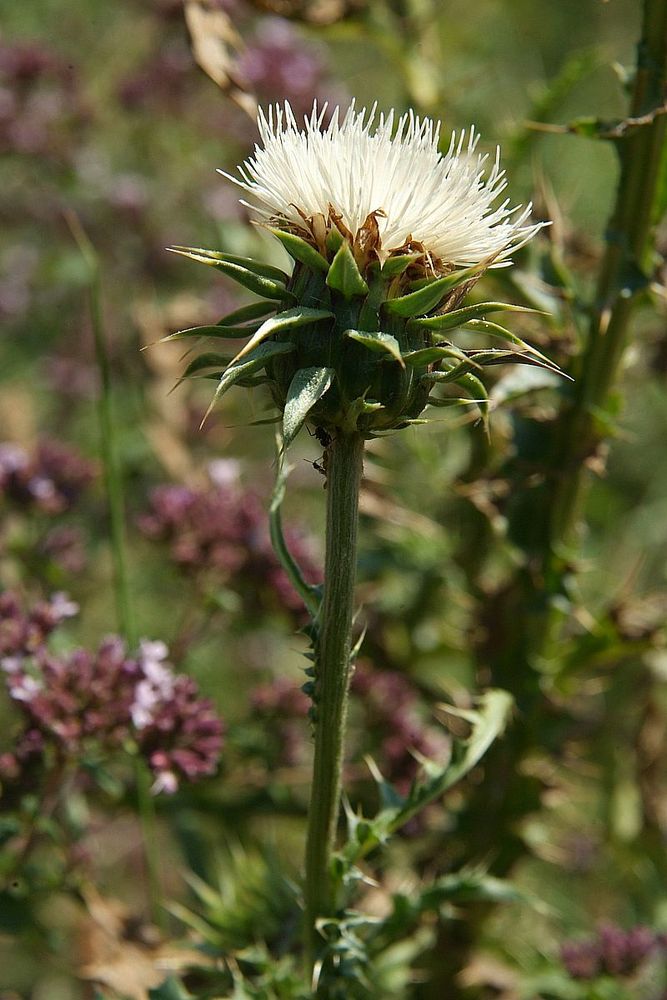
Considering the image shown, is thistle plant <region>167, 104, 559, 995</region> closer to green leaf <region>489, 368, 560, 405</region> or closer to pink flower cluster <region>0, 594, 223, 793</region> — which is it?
green leaf <region>489, 368, 560, 405</region>

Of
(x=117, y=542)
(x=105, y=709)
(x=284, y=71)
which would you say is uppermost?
(x=284, y=71)

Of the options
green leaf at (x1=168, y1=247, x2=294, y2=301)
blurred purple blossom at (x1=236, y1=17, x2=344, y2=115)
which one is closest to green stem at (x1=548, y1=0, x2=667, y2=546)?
green leaf at (x1=168, y1=247, x2=294, y2=301)

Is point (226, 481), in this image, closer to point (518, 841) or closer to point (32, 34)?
point (518, 841)

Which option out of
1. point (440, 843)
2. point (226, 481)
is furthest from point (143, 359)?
point (440, 843)

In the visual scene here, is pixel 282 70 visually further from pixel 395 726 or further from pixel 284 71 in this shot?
pixel 395 726

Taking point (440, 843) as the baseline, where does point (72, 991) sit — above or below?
below

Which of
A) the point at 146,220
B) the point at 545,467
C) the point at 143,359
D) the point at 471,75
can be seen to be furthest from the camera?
the point at 146,220

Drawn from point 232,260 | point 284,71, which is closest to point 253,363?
point 232,260
